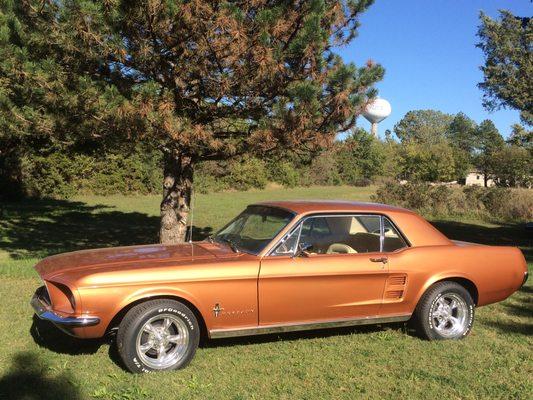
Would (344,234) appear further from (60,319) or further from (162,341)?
(60,319)

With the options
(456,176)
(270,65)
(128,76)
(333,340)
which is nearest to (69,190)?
(128,76)

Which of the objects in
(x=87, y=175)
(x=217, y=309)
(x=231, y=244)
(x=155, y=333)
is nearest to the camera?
(x=155, y=333)

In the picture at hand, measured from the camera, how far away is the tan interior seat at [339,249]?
17.7 feet

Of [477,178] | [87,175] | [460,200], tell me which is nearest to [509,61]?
[460,200]

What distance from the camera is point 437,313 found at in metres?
5.61

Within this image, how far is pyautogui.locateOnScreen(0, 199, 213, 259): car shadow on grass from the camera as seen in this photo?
12.0m

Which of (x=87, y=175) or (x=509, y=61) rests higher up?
(x=509, y=61)

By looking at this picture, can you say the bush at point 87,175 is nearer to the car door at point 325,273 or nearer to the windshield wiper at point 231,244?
the windshield wiper at point 231,244

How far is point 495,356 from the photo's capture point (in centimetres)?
517

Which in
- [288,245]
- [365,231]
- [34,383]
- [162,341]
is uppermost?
[365,231]

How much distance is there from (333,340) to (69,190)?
2213 cm

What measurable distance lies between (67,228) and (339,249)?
1151 cm

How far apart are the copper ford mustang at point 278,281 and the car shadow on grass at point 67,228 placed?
645 centimetres

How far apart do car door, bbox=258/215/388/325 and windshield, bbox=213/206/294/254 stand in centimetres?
18
